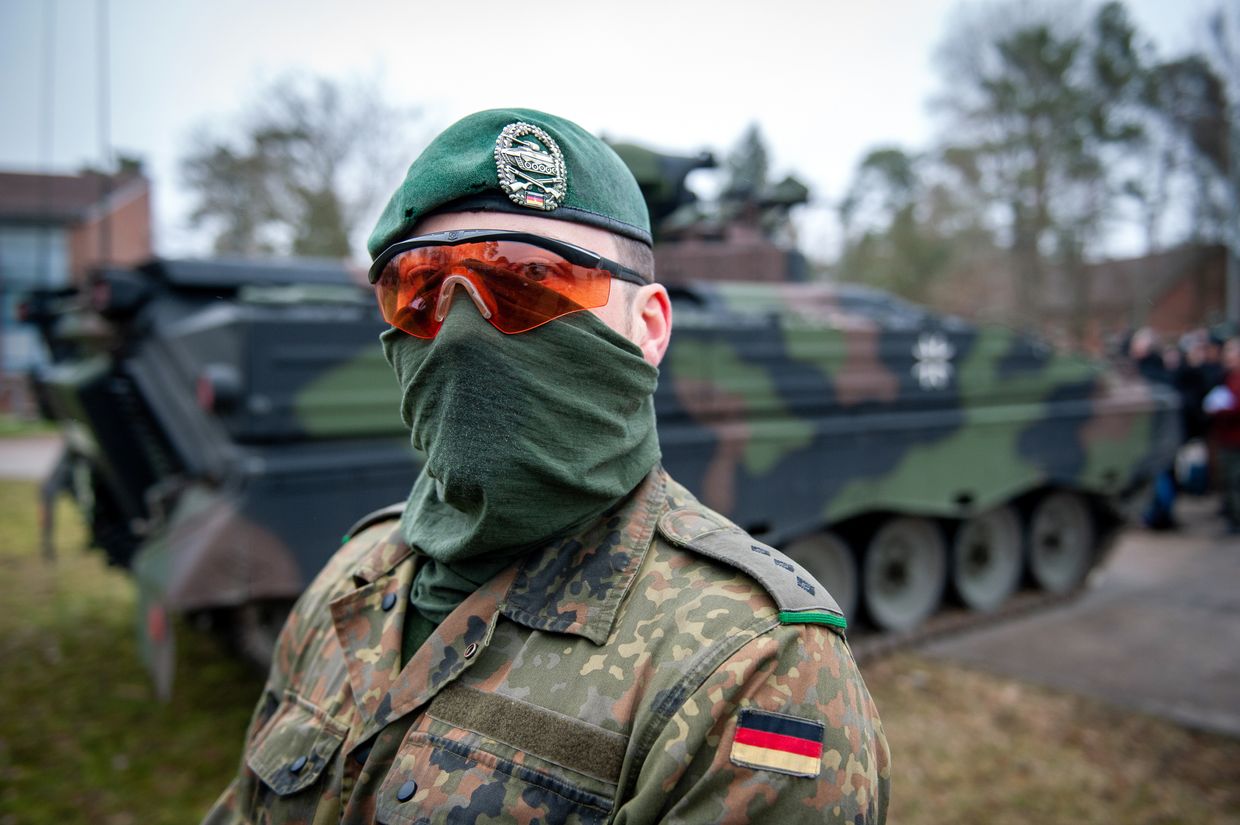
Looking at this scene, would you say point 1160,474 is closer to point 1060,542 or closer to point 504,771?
point 1060,542

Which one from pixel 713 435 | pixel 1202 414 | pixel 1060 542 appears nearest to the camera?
pixel 713 435

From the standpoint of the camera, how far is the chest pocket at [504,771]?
42.5 inches

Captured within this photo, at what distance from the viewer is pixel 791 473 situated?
4.93 meters

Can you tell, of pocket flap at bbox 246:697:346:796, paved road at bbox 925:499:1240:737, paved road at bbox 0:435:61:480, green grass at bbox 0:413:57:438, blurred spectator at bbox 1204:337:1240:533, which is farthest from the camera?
green grass at bbox 0:413:57:438

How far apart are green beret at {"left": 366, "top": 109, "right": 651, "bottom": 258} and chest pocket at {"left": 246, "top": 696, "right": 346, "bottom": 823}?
705mm

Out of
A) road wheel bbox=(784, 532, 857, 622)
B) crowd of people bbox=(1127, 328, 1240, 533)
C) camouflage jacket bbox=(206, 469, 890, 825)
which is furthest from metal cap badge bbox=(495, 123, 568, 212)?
crowd of people bbox=(1127, 328, 1240, 533)

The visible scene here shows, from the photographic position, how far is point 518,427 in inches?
47.8

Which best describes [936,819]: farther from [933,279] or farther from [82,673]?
[933,279]

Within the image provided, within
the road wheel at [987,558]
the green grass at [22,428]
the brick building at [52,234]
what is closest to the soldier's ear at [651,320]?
the road wheel at [987,558]

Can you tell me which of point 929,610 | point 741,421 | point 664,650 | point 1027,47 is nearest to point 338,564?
point 664,650

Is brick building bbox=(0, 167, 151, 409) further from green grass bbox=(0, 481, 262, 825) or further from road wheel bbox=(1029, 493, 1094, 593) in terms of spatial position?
road wheel bbox=(1029, 493, 1094, 593)

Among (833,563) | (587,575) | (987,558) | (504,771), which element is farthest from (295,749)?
(987,558)

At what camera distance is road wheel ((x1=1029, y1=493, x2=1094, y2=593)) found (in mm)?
6676

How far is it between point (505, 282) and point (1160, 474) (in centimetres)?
866
